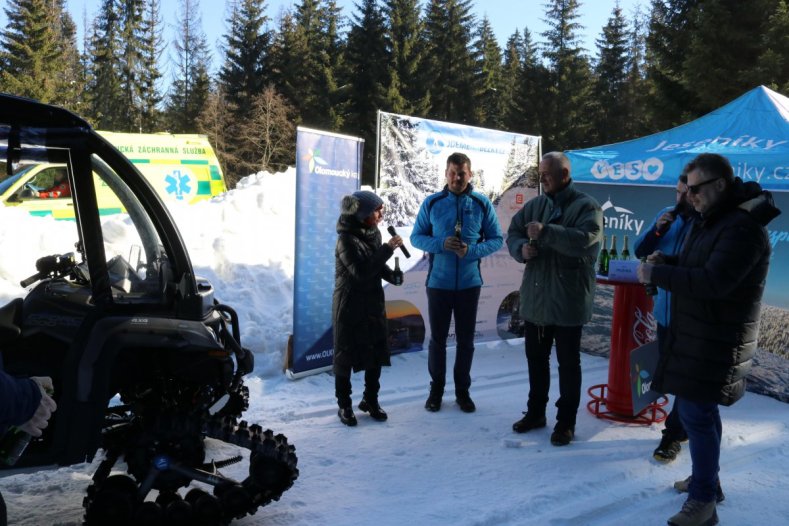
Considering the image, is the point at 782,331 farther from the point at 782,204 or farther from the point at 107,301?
the point at 107,301

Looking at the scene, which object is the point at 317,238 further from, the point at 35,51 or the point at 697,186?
the point at 35,51

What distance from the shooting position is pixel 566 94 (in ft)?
126

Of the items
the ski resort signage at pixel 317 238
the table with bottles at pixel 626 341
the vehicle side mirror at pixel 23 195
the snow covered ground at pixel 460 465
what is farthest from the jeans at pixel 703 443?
the vehicle side mirror at pixel 23 195

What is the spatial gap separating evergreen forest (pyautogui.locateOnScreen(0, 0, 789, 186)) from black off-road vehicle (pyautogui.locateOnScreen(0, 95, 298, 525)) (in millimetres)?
27647

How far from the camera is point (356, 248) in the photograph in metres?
4.63

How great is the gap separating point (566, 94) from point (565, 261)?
3656 cm

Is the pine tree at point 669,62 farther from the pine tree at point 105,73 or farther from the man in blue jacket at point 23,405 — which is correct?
the pine tree at point 105,73

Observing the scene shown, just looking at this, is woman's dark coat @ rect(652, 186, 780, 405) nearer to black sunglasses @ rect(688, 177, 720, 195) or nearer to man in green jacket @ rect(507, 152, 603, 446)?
black sunglasses @ rect(688, 177, 720, 195)

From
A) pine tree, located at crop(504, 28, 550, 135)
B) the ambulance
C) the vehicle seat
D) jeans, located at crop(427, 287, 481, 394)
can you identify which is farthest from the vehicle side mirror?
pine tree, located at crop(504, 28, 550, 135)

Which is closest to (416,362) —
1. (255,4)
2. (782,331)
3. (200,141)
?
(782,331)

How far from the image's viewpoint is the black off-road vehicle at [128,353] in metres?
2.85

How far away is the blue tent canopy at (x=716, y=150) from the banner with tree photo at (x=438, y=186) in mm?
771

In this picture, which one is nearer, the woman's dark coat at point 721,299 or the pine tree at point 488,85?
the woman's dark coat at point 721,299

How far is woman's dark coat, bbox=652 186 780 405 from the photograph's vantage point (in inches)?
120
